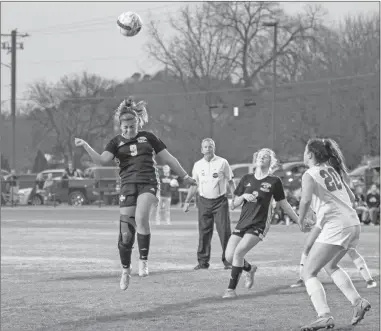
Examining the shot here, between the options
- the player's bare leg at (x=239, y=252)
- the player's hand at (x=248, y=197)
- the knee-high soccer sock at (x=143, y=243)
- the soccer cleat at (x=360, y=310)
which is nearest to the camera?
the soccer cleat at (x=360, y=310)

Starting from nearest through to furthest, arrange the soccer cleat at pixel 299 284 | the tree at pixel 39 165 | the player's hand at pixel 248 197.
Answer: the player's hand at pixel 248 197
the soccer cleat at pixel 299 284
the tree at pixel 39 165

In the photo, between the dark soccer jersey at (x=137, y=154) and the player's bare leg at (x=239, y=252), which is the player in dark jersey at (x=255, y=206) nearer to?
the player's bare leg at (x=239, y=252)

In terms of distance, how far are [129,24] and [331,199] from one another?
2.65m

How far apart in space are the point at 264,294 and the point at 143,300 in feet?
6.15

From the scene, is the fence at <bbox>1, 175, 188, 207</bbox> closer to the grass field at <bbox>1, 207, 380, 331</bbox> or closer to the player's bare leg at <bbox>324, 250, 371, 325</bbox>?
the grass field at <bbox>1, 207, 380, 331</bbox>

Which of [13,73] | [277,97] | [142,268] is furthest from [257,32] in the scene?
[142,268]

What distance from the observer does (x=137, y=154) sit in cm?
1010

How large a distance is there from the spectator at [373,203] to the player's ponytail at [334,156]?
2265 centimetres

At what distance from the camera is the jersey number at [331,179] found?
10.1m

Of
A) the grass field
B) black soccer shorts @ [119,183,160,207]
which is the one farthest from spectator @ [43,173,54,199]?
black soccer shorts @ [119,183,160,207]

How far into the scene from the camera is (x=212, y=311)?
1388 cm

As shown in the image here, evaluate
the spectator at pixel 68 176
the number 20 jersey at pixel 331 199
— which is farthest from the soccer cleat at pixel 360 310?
the spectator at pixel 68 176

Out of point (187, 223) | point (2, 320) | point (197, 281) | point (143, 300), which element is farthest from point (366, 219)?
point (2, 320)

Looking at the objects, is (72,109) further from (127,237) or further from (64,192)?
(127,237)
